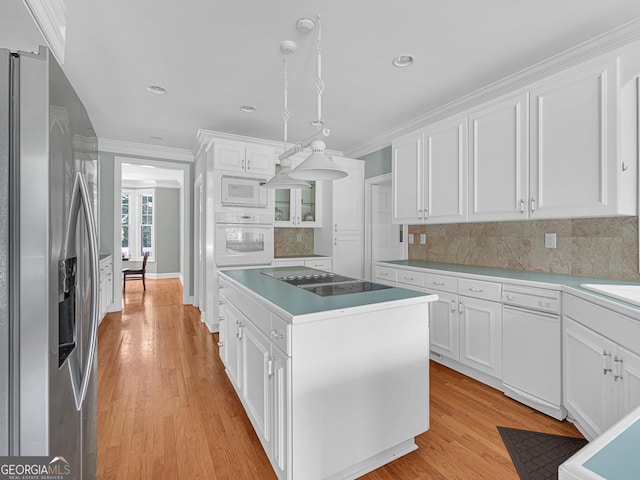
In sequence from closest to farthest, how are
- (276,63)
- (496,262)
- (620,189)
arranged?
(620,189), (276,63), (496,262)

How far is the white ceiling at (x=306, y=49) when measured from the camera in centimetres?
199

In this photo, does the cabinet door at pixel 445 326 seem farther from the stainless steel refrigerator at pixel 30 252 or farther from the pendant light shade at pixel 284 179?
the stainless steel refrigerator at pixel 30 252

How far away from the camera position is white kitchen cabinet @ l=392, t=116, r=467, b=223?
3.03 metres

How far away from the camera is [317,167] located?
1806 millimetres

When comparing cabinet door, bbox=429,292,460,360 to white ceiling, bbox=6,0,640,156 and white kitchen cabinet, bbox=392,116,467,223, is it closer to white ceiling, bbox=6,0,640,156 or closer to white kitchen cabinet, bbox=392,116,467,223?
white kitchen cabinet, bbox=392,116,467,223

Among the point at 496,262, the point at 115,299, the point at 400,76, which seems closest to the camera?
the point at 400,76

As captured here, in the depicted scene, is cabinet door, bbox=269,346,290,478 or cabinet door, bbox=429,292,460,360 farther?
cabinet door, bbox=429,292,460,360

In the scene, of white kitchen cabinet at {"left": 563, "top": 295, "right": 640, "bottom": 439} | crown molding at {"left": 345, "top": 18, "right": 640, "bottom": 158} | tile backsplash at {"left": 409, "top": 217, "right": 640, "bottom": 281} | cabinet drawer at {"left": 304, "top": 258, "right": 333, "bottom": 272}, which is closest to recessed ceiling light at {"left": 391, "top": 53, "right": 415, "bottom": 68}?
crown molding at {"left": 345, "top": 18, "right": 640, "bottom": 158}

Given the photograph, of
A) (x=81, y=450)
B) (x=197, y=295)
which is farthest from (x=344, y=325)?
(x=197, y=295)

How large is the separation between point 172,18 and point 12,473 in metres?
2.40

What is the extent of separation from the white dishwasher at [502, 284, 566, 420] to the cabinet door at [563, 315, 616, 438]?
2.7 inches

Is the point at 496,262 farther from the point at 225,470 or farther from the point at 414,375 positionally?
the point at 225,470

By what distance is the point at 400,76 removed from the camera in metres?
2.85

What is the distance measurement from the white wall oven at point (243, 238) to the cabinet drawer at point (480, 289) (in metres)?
2.48
